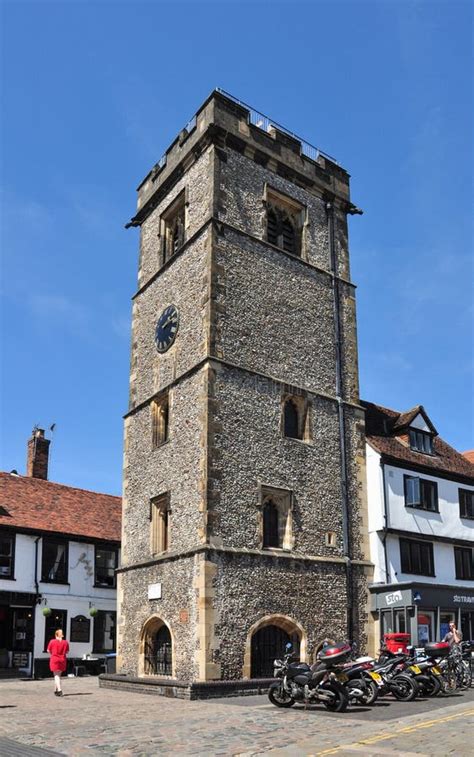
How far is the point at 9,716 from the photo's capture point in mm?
13953

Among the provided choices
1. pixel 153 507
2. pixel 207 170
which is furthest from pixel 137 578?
pixel 207 170

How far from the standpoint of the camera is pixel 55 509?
3141 centimetres

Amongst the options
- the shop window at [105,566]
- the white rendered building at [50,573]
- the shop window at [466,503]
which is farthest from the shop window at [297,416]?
the shop window at [105,566]

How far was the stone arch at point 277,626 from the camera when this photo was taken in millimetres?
18473

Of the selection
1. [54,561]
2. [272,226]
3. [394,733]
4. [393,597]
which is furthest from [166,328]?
[394,733]

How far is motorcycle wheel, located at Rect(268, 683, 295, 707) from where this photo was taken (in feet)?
47.1

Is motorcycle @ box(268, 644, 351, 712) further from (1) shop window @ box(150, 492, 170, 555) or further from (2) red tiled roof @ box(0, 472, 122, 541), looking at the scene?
(2) red tiled roof @ box(0, 472, 122, 541)

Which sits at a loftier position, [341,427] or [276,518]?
[341,427]

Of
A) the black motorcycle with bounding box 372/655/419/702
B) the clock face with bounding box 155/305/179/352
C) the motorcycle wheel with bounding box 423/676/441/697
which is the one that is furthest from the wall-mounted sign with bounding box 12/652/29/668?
the motorcycle wheel with bounding box 423/676/441/697

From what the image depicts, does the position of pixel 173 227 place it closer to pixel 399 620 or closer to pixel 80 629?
pixel 399 620

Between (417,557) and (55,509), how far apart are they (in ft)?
50.7

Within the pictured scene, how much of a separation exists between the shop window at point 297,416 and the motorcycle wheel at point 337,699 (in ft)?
30.5

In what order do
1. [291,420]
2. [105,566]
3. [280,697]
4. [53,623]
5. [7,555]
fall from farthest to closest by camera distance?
[105,566], [53,623], [7,555], [291,420], [280,697]

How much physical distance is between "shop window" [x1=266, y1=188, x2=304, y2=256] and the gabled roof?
22.8 feet
